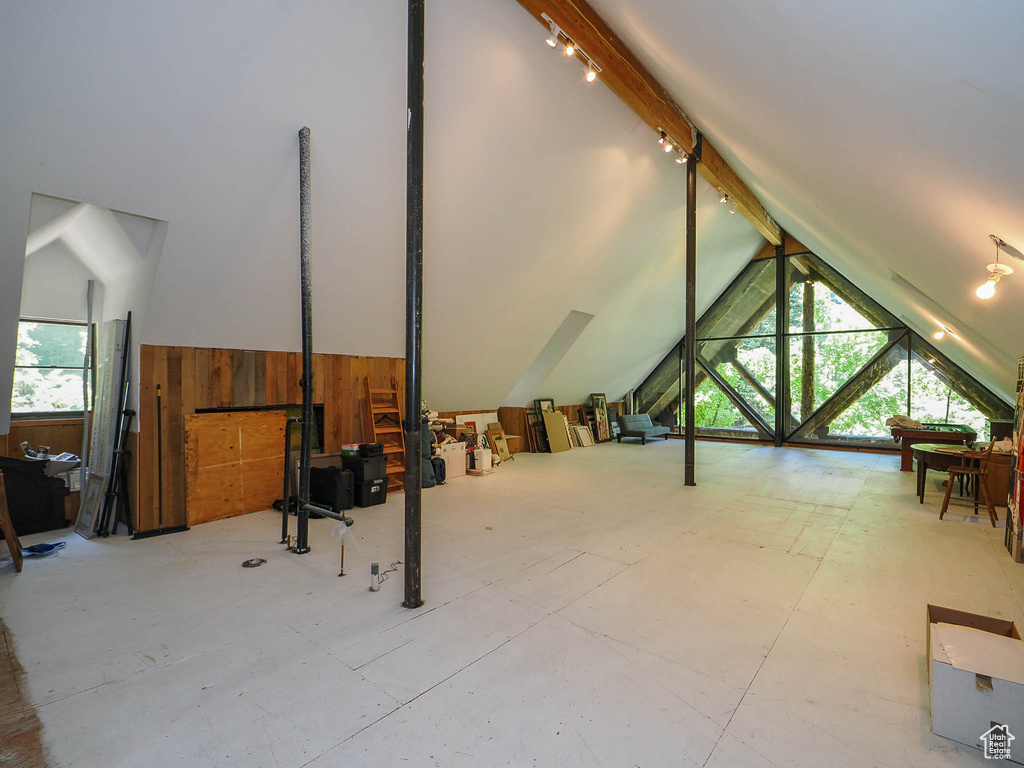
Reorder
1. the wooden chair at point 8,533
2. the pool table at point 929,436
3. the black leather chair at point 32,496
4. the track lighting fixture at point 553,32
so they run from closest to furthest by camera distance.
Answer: the wooden chair at point 8,533 < the track lighting fixture at point 553,32 < the black leather chair at point 32,496 < the pool table at point 929,436

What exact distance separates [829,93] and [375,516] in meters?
5.09

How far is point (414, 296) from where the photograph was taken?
3.08 m

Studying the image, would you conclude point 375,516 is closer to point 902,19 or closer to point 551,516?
point 551,516

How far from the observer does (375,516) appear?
5297mm

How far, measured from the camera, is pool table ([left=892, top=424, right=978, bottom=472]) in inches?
277

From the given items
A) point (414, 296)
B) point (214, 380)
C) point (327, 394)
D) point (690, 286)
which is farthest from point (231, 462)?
point (690, 286)

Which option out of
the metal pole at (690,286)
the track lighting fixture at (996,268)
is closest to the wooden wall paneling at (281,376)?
the metal pole at (690,286)

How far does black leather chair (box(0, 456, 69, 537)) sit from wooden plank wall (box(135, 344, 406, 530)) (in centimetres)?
89

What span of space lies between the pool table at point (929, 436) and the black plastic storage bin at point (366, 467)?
7.08 m

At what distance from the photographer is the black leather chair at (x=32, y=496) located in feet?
14.5

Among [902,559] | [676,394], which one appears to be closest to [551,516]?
[902,559]

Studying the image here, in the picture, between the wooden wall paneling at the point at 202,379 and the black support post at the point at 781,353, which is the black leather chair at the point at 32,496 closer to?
the wooden wall paneling at the point at 202,379

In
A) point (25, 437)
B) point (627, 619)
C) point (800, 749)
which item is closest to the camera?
point (800, 749)

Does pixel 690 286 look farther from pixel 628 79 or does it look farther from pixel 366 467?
pixel 366 467
